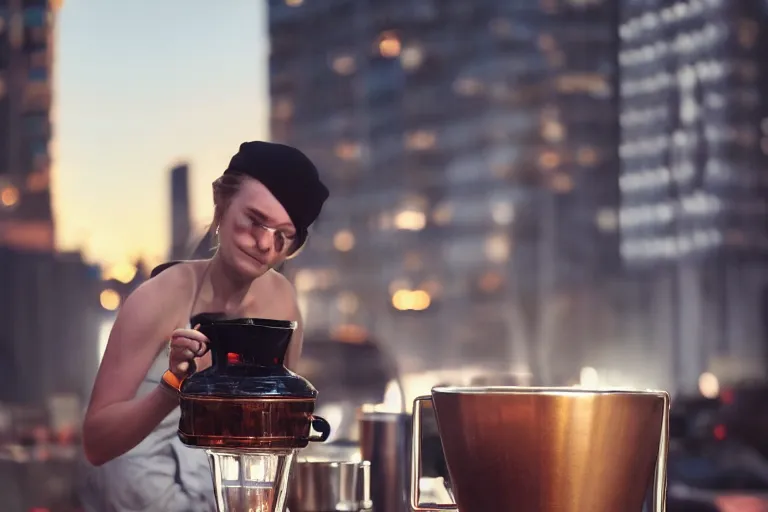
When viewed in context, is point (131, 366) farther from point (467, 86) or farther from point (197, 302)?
point (467, 86)

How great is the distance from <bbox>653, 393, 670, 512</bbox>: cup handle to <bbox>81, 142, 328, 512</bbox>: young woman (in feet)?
1.64

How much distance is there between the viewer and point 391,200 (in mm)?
83125

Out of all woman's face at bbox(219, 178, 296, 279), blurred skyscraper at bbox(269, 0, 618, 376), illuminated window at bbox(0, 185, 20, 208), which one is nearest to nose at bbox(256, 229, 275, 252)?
woman's face at bbox(219, 178, 296, 279)

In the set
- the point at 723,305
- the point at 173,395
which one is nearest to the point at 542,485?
the point at 173,395

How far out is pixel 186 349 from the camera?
120 cm

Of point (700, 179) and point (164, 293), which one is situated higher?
point (700, 179)

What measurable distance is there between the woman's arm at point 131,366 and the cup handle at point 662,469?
490mm

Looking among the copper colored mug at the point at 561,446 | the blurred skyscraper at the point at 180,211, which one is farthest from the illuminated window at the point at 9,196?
the copper colored mug at the point at 561,446

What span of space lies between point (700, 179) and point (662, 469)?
7574cm

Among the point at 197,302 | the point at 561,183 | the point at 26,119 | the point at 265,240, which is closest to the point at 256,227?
the point at 265,240

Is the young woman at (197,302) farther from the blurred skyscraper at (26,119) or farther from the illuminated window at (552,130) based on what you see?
the illuminated window at (552,130)

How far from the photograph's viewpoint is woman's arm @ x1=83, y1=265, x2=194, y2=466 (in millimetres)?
1418

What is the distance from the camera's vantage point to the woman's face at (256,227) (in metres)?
1.46

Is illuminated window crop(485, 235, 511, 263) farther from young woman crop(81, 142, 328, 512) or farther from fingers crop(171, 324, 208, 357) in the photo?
fingers crop(171, 324, 208, 357)
